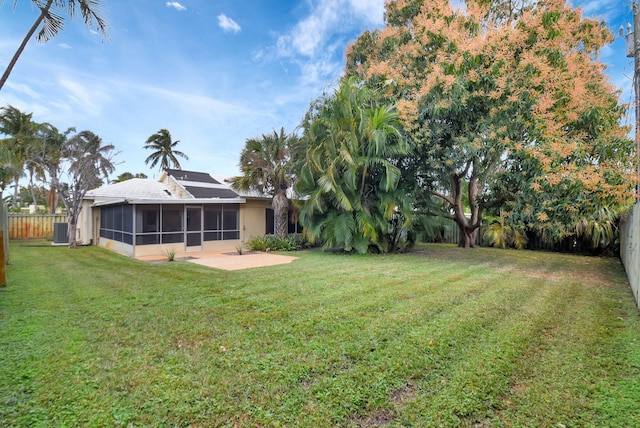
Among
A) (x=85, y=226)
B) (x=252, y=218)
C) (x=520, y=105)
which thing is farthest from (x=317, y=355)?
(x=85, y=226)

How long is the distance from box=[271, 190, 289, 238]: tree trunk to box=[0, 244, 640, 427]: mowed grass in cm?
716

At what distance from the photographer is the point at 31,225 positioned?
17.5m

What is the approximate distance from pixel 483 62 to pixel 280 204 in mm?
8729

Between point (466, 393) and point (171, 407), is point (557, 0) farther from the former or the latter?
point (171, 407)

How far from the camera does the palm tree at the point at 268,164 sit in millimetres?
12609

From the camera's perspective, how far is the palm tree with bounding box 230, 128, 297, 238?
12.6 metres

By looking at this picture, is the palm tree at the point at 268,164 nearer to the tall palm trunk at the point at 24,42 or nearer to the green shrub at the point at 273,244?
the green shrub at the point at 273,244

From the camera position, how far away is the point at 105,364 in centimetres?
304

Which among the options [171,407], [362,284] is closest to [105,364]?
[171,407]

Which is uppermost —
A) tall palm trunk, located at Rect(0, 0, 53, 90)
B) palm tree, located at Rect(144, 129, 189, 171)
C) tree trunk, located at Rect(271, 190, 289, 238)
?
palm tree, located at Rect(144, 129, 189, 171)

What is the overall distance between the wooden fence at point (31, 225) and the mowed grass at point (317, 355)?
14.9 metres

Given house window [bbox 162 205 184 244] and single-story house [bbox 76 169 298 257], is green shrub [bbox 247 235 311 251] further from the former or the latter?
Answer: house window [bbox 162 205 184 244]

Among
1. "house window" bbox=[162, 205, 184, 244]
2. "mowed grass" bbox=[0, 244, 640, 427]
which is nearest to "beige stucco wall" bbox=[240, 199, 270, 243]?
"house window" bbox=[162, 205, 184, 244]

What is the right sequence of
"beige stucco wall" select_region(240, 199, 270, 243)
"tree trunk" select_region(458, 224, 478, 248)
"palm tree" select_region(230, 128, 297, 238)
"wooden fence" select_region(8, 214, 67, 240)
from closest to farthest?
"palm tree" select_region(230, 128, 297, 238) < "tree trunk" select_region(458, 224, 478, 248) < "beige stucco wall" select_region(240, 199, 270, 243) < "wooden fence" select_region(8, 214, 67, 240)
